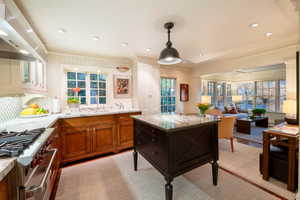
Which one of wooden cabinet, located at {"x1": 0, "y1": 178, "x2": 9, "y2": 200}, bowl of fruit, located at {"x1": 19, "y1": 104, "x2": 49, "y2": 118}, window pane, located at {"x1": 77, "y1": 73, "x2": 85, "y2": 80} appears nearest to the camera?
wooden cabinet, located at {"x1": 0, "y1": 178, "x2": 9, "y2": 200}

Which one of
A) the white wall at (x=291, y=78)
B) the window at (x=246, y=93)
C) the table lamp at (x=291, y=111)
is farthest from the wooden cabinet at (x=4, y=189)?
the window at (x=246, y=93)

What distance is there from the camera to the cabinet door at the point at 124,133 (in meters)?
3.03

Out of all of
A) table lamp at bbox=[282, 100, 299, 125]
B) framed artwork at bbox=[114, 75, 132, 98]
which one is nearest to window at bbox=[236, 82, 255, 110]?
table lamp at bbox=[282, 100, 299, 125]

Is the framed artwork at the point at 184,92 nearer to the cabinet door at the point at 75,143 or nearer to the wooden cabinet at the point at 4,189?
the cabinet door at the point at 75,143

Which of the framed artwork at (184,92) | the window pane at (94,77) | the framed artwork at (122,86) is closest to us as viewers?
the window pane at (94,77)

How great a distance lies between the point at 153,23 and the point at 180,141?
1.89 meters

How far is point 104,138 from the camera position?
112 inches

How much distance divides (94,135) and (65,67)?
6.35ft

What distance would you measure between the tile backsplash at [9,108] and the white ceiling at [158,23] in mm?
1293

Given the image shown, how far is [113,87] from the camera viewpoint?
376 centimetres

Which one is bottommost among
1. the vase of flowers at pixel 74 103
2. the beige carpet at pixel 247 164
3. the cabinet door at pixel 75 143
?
the beige carpet at pixel 247 164

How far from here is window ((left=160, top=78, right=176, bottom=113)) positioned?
15.6ft

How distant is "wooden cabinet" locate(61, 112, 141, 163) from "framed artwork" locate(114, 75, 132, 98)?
3.26ft

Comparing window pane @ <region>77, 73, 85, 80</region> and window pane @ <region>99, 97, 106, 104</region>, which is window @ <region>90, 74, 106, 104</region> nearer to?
window pane @ <region>99, 97, 106, 104</region>
